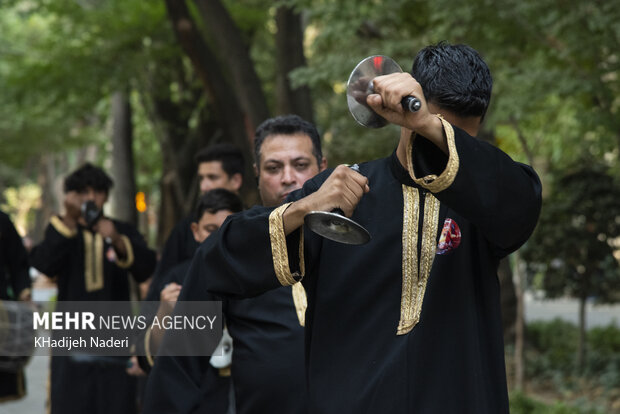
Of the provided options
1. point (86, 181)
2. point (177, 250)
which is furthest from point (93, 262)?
point (177, 250)

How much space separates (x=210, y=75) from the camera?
10375mm

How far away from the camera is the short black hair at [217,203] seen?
16.3ft

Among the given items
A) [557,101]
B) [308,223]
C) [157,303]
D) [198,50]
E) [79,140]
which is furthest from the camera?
[79,140]

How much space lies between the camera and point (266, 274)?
261cm

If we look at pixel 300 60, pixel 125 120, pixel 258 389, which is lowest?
pixel 258 389

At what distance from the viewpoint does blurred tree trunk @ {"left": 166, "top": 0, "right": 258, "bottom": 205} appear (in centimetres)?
1012

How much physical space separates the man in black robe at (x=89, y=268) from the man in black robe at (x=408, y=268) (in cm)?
449

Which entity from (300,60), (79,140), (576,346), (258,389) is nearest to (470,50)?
(258,389)

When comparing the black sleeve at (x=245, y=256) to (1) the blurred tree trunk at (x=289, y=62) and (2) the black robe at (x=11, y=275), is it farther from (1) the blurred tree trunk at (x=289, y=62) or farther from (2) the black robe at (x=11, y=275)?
(1) the blurred tree trunk at (x=289, y=62)

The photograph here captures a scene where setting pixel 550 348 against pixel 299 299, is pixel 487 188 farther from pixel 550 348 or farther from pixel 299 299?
pixel 550 348

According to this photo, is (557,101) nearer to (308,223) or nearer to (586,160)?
(586,160)

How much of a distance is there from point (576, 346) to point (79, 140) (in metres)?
13.8

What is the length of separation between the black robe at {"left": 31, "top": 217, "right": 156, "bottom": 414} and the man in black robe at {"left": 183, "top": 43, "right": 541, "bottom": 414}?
15.0 feet

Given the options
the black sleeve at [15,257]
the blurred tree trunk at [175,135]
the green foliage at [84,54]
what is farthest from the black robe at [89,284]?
the blurred tree trunk at [175,135]
